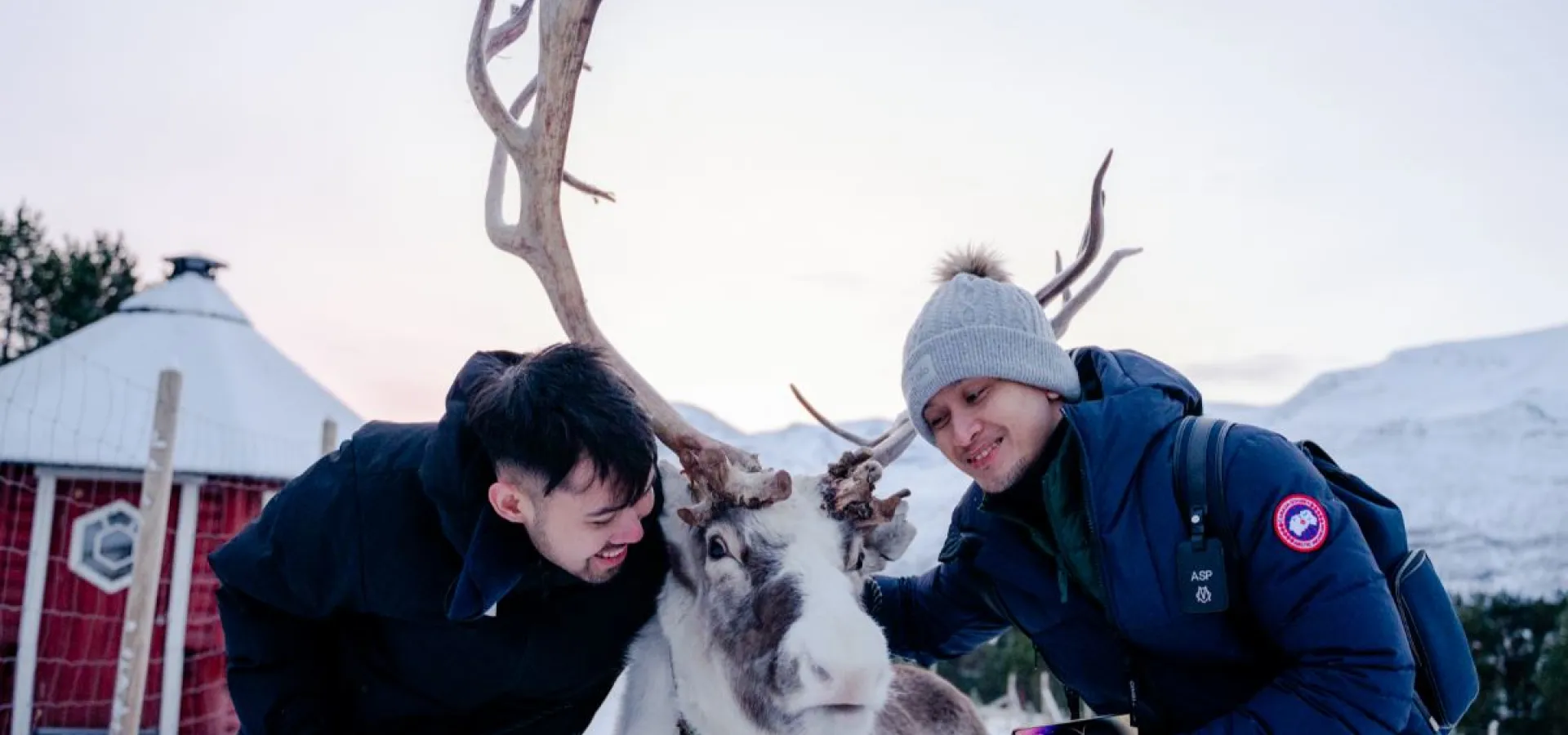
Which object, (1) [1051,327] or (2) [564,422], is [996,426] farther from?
(2) [564,422]

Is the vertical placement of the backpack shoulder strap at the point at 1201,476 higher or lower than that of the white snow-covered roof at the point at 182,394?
lower

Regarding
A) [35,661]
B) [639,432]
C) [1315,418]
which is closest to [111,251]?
[35,661]

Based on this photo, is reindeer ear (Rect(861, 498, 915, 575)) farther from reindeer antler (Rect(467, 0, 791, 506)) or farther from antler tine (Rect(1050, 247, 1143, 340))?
antler tine (Rect(1050, 247, 1143, 340))

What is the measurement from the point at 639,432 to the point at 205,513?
11937mm

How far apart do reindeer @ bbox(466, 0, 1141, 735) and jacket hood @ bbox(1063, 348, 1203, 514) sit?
2.18 feet

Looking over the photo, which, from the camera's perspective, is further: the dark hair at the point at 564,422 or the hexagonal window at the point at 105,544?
the hexagonal window at the point at 105,544

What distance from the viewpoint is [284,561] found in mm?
2844

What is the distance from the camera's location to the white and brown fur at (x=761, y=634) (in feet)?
8.70

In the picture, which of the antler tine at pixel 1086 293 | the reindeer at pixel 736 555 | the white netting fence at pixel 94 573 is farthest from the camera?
the white netting fence at pixel 94 573

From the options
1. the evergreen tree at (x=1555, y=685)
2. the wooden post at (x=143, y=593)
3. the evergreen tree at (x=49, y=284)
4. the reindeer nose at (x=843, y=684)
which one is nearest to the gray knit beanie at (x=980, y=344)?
the reindeer nose at (x=843, y=684)

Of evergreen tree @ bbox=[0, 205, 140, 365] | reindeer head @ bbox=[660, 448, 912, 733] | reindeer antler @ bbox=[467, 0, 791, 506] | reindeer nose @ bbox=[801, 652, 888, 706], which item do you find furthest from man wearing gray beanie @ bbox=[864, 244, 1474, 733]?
evergreen tree @ bbox=[0, 205, 140, 365]

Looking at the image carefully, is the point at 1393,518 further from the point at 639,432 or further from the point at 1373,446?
the point at 1373,446

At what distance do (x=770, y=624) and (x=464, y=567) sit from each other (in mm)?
765

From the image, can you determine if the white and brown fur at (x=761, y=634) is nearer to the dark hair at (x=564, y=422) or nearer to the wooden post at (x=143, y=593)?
the dark hair at (x=564, y=422)
